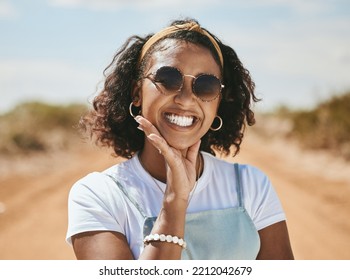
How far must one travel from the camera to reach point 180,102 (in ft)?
6.20

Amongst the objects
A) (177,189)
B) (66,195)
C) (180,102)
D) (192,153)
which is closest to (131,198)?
(177,189)

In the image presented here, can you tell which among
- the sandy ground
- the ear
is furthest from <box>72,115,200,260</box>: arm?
the sandy ground

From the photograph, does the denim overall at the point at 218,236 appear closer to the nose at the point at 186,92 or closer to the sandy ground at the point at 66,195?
the nose at the point at 186,92

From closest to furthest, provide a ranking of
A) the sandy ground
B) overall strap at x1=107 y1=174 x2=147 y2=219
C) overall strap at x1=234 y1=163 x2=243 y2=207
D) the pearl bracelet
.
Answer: the pearl bracelet, overall strap at x1=107 y1=174 x2=147 y2=219, overall strap at x1=234 y1=163 x2=243 y2=207, the sandy ground

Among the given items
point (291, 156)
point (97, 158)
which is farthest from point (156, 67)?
point (291, 156)

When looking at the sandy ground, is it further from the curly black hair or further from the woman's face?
the woman's face

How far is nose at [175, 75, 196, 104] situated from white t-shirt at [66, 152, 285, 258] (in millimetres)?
264

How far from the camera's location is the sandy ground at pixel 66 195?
5.55m

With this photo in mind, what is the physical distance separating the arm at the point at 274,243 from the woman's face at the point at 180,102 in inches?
16.9

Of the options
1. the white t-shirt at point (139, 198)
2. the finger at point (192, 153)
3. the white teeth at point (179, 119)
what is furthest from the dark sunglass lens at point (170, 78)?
the white t-shirt at point (139, 198)

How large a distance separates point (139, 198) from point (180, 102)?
38 cm

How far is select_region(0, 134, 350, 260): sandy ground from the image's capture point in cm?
555

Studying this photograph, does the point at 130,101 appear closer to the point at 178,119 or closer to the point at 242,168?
the point at 178,119
